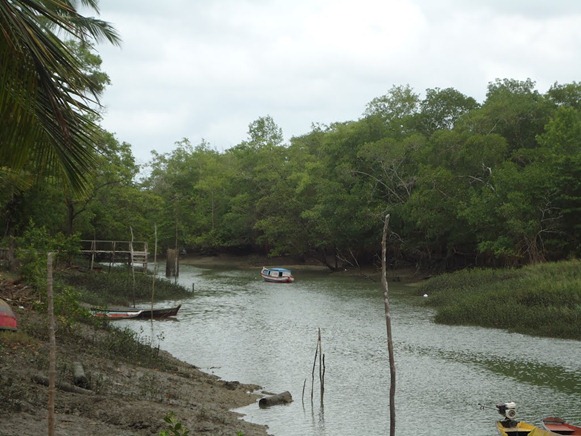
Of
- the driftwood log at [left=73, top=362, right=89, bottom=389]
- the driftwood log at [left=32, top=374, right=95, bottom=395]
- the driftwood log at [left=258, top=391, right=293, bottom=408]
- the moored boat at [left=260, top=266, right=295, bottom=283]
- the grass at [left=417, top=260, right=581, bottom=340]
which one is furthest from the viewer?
the moored boat at [left=260, top=266, right=295, bottom=283]

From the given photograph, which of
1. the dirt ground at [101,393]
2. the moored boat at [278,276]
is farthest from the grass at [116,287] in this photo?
the moored boat at [278,276]

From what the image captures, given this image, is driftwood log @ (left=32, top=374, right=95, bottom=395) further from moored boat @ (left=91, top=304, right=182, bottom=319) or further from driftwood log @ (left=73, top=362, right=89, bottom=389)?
moored boat @ (left=91, top=304, right=182, bottom=319)

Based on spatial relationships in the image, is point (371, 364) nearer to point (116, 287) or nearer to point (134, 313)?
point (134, 313)

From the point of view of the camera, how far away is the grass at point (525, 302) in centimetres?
2736

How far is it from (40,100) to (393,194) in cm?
5354

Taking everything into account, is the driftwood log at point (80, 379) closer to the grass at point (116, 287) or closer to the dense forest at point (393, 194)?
the dense forest at point (393, 194)

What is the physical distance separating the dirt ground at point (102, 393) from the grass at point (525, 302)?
44.4 feet

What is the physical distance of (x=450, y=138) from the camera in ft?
167

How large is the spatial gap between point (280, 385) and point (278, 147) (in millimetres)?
67237

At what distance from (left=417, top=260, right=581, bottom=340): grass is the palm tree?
22.8m

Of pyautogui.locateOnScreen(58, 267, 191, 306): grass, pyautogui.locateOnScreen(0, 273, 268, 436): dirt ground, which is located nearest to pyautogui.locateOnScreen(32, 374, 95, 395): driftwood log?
pyautogui.locateOnScreen(0, 273, 268, 436): dirt ground

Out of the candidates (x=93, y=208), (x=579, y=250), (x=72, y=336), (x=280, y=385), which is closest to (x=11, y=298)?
(x=72, y=336)

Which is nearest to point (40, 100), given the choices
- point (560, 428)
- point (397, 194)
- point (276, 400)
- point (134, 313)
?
point (560, 428)

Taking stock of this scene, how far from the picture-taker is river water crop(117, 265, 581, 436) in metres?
16.2
